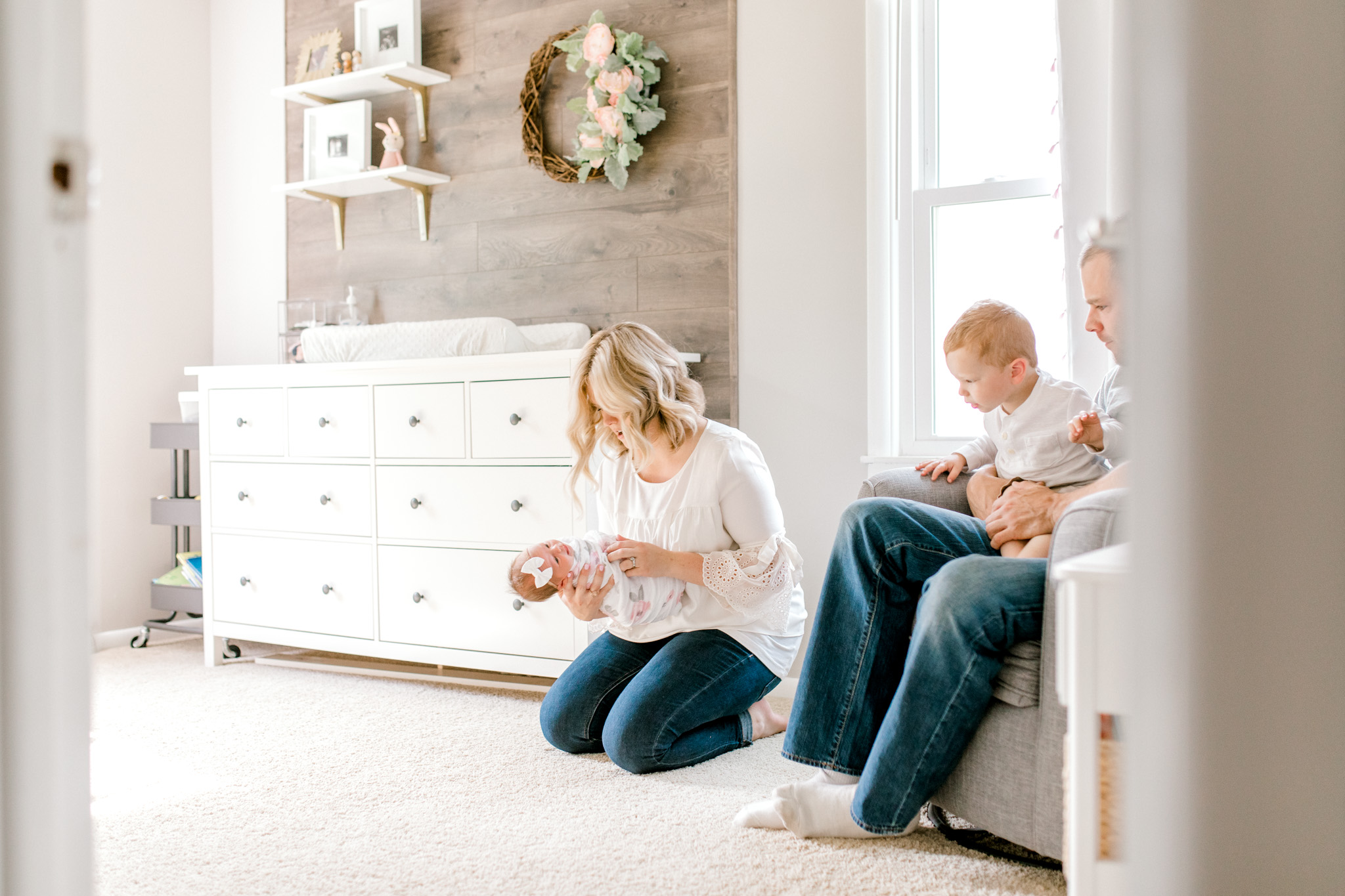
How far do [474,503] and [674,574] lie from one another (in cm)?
75

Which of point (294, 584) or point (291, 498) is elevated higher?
point (291, 498)

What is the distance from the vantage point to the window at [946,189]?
2.43m

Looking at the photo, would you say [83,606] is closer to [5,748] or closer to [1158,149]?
[5,748]

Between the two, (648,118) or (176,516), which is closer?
(648,118)

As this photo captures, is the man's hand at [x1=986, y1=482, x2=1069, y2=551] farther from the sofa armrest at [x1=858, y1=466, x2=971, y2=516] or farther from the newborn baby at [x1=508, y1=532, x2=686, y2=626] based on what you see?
the newborn baby at [x1=508, y1=532, x2=686, y2=626]

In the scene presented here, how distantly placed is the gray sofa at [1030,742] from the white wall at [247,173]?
2905 mm

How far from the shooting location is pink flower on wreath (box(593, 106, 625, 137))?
2727 mm

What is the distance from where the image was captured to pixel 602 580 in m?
1.90

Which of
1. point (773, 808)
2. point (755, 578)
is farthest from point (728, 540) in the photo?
point (773, 808)

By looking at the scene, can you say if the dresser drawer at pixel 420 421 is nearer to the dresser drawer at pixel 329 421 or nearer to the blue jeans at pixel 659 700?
the dresser drawer at pixel 329 421

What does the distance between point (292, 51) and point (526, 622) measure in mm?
2253

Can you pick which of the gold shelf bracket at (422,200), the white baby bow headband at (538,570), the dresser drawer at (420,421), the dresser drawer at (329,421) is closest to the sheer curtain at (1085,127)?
the white baby bow headband at (538,570)

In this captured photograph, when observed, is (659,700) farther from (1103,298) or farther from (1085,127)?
(1085,127)

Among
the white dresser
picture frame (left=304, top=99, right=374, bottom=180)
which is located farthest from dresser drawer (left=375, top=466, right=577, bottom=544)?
picture frame (left=304, top=99, right=374, bottom=180)
